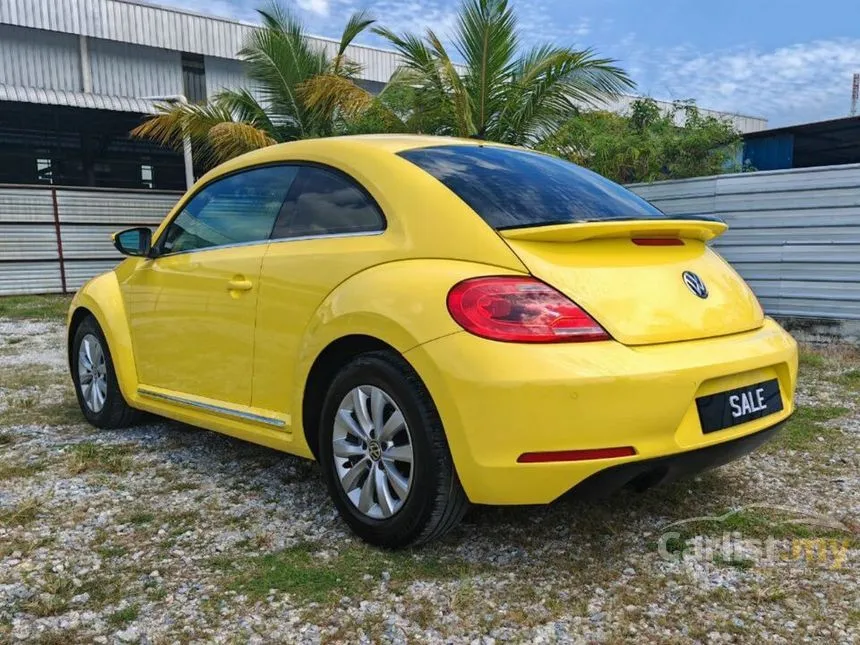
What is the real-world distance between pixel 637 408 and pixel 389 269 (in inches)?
38.3

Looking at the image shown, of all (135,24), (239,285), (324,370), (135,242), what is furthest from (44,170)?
(324,370)

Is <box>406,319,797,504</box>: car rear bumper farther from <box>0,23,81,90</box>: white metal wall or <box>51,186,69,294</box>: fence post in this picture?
<box>0,23,81,90</box>: white metal wall

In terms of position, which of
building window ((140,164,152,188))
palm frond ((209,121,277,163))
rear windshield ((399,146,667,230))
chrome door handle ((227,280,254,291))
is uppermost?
palm frond ((209,121,277,163))

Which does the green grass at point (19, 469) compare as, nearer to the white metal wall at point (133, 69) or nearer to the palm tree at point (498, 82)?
the palm tree at point (498, 82)

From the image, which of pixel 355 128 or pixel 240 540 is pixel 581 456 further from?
pixel 355 128

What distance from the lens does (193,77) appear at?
17.9 meters

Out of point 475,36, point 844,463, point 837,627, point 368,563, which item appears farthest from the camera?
point 475,36

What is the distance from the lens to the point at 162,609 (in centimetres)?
224

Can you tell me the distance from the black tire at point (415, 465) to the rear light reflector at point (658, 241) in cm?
93

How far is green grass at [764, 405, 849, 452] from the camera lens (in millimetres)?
3902

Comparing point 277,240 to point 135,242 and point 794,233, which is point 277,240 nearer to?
point 135,242

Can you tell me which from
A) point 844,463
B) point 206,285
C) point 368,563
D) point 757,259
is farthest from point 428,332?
point 757,259

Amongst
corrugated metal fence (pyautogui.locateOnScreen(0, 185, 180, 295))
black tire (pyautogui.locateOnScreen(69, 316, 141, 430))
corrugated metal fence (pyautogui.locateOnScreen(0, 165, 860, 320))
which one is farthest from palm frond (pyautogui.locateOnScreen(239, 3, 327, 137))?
black tire (pyautogui.locateOnScreen(69, 316, 141, 430))

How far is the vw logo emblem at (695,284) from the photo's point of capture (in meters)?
2.54
